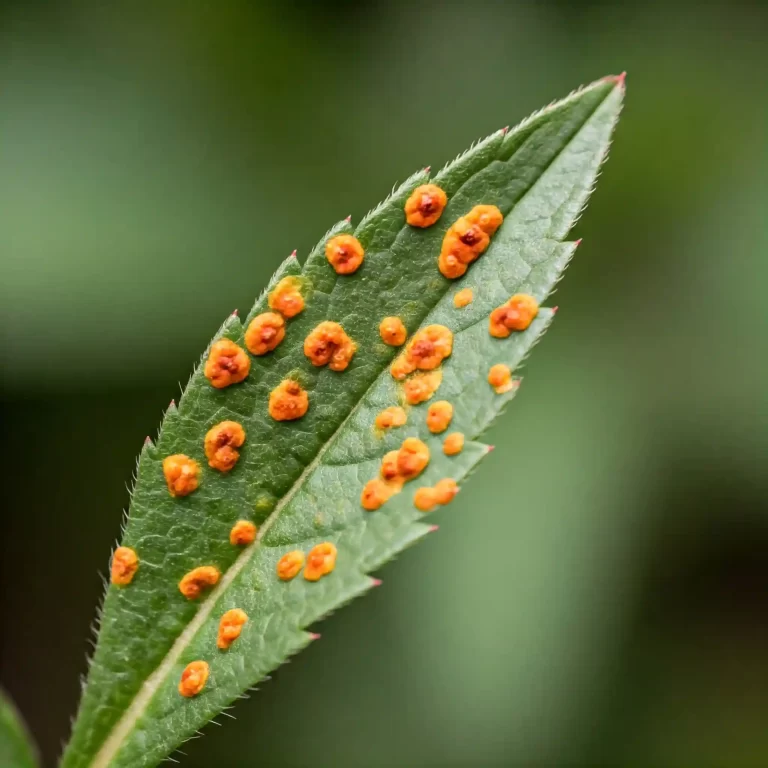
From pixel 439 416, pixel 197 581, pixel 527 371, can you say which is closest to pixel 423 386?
pixel 439 416

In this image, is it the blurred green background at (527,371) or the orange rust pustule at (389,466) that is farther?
the blurred green background at (527,371)

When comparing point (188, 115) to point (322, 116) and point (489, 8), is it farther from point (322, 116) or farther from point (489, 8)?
point (489, 8)

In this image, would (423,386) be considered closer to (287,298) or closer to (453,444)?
(453,444)

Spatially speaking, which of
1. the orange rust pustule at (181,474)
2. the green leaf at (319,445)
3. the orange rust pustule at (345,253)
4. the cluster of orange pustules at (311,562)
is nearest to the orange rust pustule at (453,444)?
the green leaf at (319,445)

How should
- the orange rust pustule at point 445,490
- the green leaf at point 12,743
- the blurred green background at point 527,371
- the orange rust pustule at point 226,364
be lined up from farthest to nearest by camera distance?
1. the blurred green background at point 527,371
2. the orange rust pustule at point 226,364
3. the orange rust pustule at point 445,490
4. the green leaf at point 12,743

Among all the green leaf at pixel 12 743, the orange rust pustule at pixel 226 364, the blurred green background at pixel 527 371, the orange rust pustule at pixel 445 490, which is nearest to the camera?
the green leaf at pixel 12 743

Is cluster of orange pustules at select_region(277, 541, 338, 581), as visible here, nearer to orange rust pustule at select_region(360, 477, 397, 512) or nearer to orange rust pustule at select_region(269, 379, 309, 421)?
orange rust pustule at select_region(360, 477, 397, 512)

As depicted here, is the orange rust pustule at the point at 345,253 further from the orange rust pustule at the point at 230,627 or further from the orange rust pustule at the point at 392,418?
the orange rust pustule at the point at 230,627
